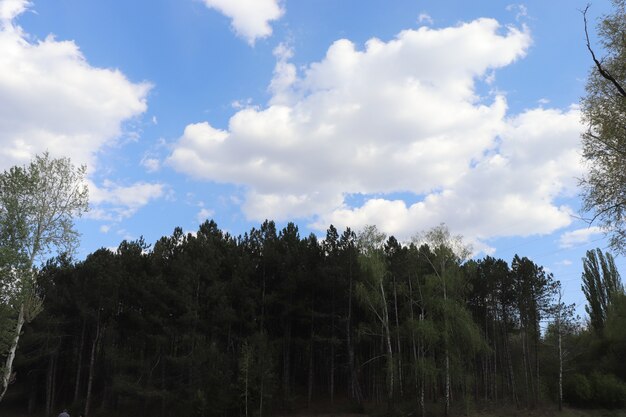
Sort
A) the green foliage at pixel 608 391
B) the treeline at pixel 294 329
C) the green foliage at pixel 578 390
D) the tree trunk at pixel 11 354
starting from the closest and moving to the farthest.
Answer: the tree trunk at pixel 11 354, the treeline at pixel 294 329, the green foliage at pixel 608 391, the green foliage at pixel 578 390

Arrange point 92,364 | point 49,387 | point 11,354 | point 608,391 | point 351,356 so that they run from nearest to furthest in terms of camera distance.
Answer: point 11,354
point 351,356
point 608,391
point 92,364
point 49,387

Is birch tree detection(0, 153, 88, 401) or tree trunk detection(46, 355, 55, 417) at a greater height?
birch tree detection(0, 153, 88, 401)

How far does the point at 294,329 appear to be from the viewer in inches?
1994

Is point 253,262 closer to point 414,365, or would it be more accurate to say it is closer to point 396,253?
point 396,253

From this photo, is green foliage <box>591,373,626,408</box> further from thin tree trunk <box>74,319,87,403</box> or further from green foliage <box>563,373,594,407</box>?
thin tree trunk <box>74,319,87,403</box>

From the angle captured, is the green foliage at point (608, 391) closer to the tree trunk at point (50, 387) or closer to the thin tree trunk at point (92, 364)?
the thin tree trunk at point (92, 364)

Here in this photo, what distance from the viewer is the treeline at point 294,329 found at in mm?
39219

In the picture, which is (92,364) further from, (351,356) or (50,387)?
(351,356)

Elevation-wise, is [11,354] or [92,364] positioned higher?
[11,354]

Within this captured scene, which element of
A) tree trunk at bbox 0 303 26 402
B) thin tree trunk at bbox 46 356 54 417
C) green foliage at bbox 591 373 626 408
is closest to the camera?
tree trunk at bbox 0 303 26 402

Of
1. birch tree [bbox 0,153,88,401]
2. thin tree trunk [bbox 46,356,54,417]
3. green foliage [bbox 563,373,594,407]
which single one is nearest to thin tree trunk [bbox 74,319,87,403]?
thin tree trunk [bbox 46,356,54,417]

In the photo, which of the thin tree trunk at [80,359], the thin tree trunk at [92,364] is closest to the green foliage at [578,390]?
the thin tree trunk at [92,364]

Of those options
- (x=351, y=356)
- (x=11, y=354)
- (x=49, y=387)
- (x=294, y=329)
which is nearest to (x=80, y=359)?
(x=49, y=387)

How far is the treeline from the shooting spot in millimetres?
39219
